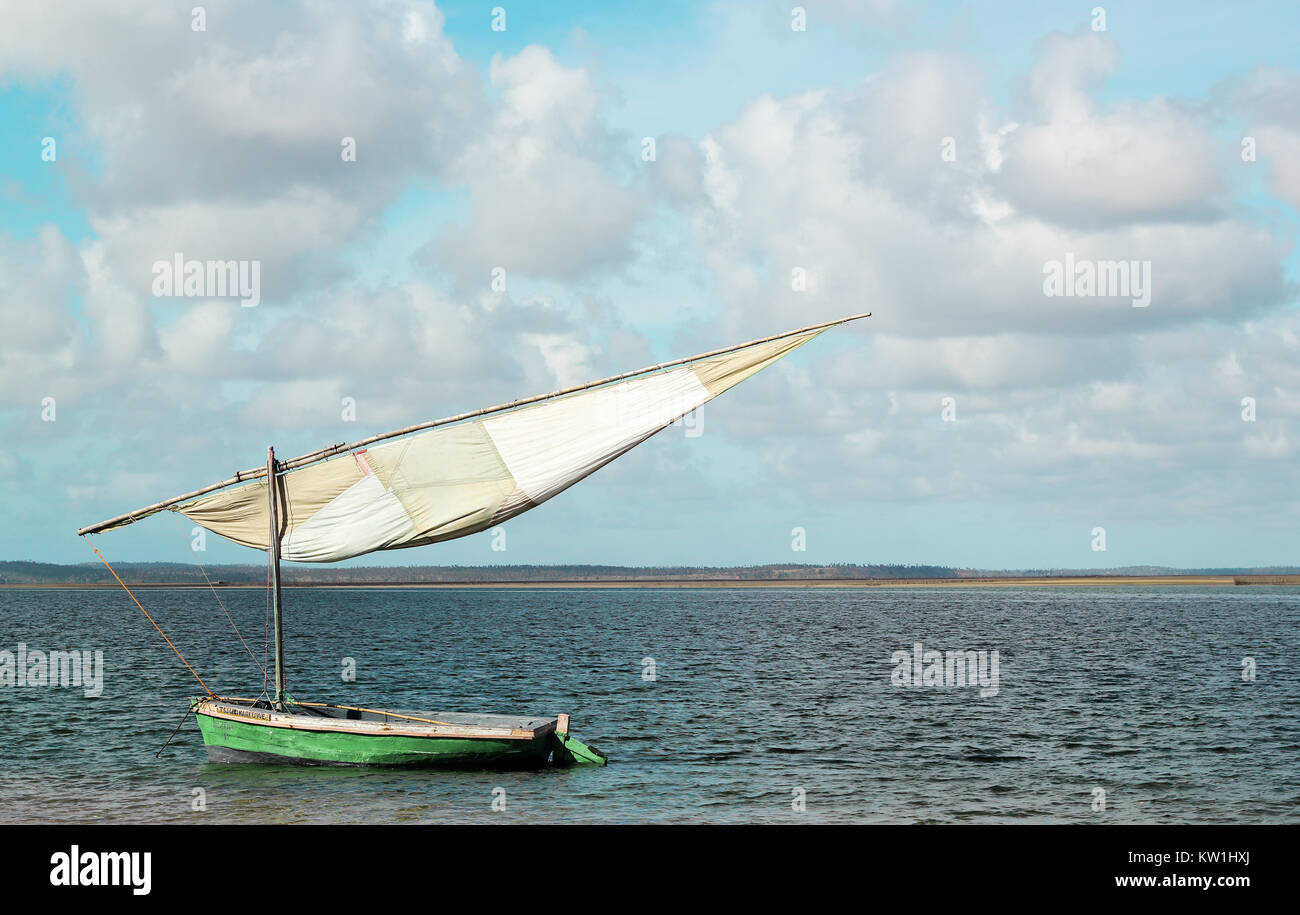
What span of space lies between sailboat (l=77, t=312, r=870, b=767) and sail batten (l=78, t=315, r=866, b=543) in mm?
24

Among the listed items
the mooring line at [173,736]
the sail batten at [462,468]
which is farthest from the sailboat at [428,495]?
the mooring line at [173,736]

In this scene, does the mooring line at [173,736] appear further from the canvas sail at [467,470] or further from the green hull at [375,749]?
the canvas sail at [467,470]

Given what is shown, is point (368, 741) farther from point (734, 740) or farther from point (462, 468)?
point (734, 740)

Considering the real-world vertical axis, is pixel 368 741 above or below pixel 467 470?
below

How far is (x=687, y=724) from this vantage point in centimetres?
3638

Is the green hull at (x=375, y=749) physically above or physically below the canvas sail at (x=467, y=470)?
below

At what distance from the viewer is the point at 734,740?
33.2 metres

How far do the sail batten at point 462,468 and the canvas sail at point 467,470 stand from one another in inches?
0.8

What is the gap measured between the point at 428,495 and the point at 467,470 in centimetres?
105

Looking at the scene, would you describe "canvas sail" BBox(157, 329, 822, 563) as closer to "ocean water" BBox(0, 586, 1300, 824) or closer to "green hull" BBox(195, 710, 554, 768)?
"green hull" BBox(195, 710, 554, 768)

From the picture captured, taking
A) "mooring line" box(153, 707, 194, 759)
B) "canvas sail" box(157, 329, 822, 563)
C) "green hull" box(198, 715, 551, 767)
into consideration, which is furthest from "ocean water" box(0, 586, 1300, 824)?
"canvas sail" box(157, 329, 822, 563)

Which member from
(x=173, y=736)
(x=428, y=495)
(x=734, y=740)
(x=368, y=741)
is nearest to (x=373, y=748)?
(x=368, y=741)

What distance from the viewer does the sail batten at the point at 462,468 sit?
1980cm
